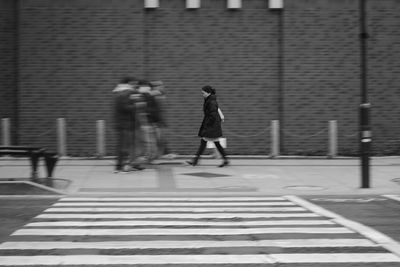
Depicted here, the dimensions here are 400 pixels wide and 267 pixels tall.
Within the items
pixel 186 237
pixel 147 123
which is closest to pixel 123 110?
pixel 147 123

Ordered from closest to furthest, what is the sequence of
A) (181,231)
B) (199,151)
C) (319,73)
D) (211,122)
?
(181,231) → (211,122) → (199,151) → (319,73)

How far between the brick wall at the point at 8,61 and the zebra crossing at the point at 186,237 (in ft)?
28.1

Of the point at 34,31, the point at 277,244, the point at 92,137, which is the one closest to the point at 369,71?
the point at 92,137

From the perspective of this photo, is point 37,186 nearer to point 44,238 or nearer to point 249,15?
point 44,238

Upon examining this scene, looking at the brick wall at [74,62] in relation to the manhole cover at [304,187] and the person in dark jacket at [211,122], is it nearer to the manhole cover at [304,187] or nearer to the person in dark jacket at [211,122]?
the person in dark jacket at [211,122]

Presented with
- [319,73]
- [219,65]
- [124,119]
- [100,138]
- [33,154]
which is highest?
[219,65]

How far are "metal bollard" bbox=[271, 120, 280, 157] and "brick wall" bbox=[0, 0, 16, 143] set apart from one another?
7532mm

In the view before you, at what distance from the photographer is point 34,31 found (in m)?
18.6

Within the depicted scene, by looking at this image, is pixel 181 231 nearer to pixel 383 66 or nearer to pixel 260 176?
pixel 260 176

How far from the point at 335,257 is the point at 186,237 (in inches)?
77.4

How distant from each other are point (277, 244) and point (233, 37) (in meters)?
12.1

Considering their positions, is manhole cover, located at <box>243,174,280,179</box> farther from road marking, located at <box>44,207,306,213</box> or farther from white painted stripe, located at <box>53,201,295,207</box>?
road marking, located at <box>44,207,306,213</box>

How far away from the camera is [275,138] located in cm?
1823

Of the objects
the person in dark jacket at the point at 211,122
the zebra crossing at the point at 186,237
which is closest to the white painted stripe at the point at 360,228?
the zebra crossing at the point at 186,237
